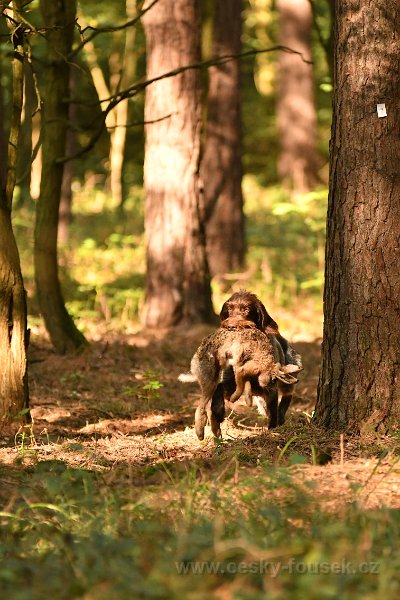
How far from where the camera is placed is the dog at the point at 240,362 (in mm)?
7020

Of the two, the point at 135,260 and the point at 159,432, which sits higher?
the point at 135,260

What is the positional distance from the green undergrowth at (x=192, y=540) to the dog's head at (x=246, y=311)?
153cm

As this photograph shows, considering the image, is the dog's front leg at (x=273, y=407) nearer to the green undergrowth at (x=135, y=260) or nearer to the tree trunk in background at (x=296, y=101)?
the green undergrowth at (x=135, y=260)

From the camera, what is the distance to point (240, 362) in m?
7.01

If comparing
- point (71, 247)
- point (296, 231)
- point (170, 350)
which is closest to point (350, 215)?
point (170, 350)

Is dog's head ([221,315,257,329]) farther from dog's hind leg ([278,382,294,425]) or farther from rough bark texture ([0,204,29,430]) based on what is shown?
rough bark texture ([0,204,29,430])

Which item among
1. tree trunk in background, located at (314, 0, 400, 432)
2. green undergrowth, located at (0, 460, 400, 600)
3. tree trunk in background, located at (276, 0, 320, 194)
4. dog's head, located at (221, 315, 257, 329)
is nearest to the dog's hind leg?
dog's head, located at (221, 315, 257, 329)

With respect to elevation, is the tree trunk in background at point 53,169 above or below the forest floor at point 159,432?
above

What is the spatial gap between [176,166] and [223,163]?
387 centimetres

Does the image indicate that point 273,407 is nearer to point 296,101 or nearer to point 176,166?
point 176,166

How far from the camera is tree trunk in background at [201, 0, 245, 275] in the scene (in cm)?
1639

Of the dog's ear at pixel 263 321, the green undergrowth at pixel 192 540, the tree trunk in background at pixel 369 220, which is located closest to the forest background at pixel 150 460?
the green undergrowth at pixel 192 540

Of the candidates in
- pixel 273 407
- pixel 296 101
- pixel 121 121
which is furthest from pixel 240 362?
pixel 296 101

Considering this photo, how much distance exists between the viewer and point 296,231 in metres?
21.3
